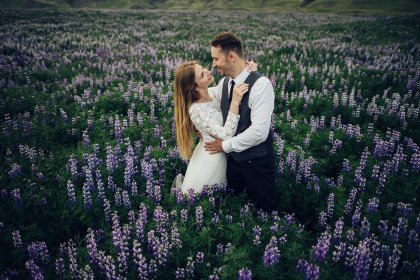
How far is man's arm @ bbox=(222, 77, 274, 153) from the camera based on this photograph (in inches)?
167

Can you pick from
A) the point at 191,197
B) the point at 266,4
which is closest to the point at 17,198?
the point at 191,197

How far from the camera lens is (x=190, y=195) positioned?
182 inches

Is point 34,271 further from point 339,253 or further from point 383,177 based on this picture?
point 383,177

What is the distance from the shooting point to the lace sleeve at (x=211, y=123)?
442cm

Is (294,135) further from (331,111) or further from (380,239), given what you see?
(380,239)

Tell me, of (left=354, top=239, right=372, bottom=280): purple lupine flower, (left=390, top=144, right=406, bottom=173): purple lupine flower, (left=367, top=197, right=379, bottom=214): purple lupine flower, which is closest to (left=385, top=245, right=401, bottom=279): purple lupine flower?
(left=354, top=239, right=372, bottom=280): purple lupine flower

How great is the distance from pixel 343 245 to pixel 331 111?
15.7 feet

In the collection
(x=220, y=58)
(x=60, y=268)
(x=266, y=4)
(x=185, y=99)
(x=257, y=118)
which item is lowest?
(x=60, y=268)

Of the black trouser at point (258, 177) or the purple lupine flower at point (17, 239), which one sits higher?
the black trouser at point (258, 177)

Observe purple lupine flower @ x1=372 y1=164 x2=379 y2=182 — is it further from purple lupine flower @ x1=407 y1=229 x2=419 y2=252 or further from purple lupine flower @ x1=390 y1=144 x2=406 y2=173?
purple lupine flower @ x1=407 y1=229 x2=419 y2=252

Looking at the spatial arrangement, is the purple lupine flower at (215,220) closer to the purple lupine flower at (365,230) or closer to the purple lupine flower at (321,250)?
the purple lupine flower at (321,250)

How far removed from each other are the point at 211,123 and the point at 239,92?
0.68 m

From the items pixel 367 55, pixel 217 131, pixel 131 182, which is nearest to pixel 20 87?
pixel 131 182

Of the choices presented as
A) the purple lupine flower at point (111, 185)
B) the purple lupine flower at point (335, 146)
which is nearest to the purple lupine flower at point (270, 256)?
the purple lupine flower at point (111, 185)
